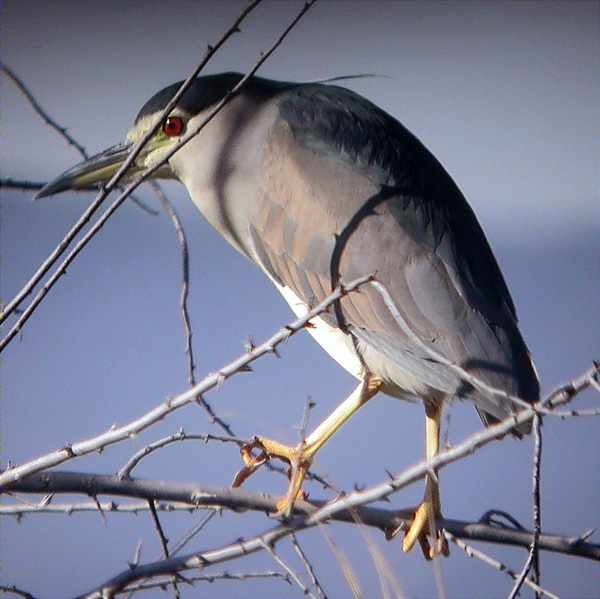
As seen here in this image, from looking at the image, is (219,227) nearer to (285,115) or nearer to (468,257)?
(285,115)

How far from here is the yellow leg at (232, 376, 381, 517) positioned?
1498 millimetres

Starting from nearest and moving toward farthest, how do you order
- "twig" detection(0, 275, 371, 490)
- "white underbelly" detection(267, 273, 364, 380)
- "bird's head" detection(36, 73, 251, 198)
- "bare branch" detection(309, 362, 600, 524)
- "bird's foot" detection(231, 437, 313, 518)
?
"bare branch" detection(309, 362, 600, 524)
"twig" detection(0, 275, 371, 490)
"bird's foot" detection(231, 437, 313, 518)
"white underbelly" detection(267, 273, 364, 380)
"bird's head" detection(36, 73, 251, 198)

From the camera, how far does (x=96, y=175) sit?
5.97 ft

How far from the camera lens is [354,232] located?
1.65m

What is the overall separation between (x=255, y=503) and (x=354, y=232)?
0.59 meters

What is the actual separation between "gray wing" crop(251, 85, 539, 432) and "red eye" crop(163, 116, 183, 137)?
197 millimetres

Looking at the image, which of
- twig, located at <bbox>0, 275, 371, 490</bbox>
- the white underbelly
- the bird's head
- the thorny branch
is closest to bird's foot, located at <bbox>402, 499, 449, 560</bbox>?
the thorny branch

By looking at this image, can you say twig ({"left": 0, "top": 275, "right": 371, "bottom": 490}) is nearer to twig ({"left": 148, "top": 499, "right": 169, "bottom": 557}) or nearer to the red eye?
twig ({"left": 148, "top": 499, "right": 169, "bottom": 557})

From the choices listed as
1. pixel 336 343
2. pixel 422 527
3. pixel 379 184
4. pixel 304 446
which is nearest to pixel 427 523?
pixel 422 527

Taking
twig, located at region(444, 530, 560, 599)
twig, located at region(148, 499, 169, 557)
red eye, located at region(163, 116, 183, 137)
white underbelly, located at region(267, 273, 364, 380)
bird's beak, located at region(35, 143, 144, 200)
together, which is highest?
red eye, located at region(163, 116, 183, 137)

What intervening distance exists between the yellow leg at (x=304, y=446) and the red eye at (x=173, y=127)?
61cm

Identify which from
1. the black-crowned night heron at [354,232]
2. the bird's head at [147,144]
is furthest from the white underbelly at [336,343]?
the bird's head at [147,144]

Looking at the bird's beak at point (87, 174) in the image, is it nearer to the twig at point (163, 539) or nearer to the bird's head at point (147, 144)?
the bird's head at point (147, 144)

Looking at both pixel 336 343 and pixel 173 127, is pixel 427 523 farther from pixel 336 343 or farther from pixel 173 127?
pixel 173 127
